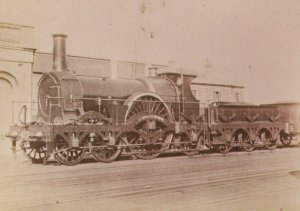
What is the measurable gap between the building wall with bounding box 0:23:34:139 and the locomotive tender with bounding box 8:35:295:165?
12.9 ft

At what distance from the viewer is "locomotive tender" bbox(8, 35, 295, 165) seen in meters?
9.97

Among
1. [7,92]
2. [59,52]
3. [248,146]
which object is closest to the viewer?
[59,52]

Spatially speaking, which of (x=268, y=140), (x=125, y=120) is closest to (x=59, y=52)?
(x=125, y=120)

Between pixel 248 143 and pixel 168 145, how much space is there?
342 cm

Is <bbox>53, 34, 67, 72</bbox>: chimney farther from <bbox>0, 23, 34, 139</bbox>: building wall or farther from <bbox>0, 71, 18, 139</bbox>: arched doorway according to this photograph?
<bbox>0, 23, 34, 139</bbox>: building wall

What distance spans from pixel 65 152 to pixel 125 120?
173 centimetres

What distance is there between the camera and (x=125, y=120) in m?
10.9

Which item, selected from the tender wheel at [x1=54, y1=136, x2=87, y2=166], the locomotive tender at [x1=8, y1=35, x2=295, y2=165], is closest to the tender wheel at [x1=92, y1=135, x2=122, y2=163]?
the locomotive tender at [x1=8, y1=35, x2=295, y2=165]

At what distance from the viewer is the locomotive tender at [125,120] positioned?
9.97m

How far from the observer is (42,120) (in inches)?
419

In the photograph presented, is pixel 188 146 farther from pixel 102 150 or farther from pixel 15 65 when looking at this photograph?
pixel 15 65

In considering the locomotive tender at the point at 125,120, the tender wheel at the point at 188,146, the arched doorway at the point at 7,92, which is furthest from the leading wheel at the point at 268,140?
the arched doorway at the point at 7,92

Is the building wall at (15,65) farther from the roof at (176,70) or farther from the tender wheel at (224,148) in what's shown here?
the tender wheel at (224,148)

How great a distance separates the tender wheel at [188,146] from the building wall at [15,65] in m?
5.66
